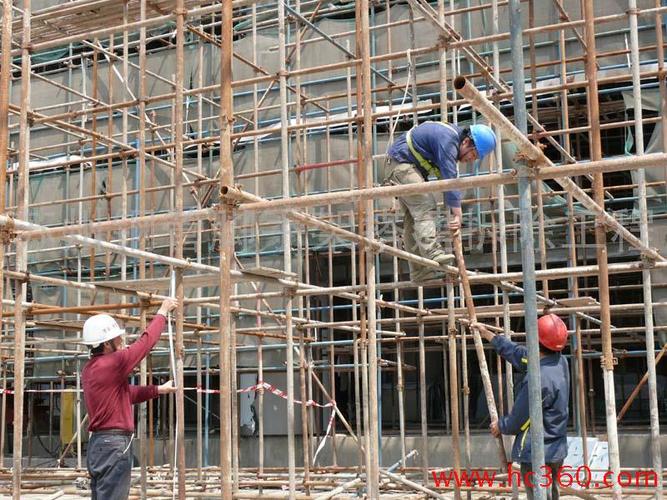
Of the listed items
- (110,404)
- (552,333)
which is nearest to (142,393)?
(110,404)

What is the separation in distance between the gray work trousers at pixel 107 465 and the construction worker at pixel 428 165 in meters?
2.52

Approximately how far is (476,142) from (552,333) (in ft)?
4.87

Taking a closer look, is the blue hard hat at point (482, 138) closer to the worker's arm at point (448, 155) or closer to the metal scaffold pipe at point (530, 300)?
the worker's arm at point (448, 155)

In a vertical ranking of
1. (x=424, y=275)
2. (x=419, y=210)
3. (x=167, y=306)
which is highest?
(x=419, y=210)

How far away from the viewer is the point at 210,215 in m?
5.18

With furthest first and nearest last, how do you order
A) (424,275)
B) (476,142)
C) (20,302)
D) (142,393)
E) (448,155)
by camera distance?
1. (424,275)
2. (476,142)
3. (448,155)
4. (142,393)
5. (20,302)

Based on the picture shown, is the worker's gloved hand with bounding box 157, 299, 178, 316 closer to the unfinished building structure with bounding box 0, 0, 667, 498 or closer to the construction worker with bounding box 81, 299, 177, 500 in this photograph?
the construction worker with bounding box 81, 299, 177, 500

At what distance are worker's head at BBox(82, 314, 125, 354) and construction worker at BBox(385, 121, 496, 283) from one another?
215cm

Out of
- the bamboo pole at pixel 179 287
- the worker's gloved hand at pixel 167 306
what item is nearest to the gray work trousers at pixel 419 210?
the bamboo pole at pixel 179 287

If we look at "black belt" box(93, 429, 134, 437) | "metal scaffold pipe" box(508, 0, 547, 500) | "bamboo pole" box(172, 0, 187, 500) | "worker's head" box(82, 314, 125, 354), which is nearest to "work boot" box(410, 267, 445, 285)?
"bamboo pole" box(172, 0, 187, 500)

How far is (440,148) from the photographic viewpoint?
6406 millimetres

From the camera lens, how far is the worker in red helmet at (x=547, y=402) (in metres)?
5.79

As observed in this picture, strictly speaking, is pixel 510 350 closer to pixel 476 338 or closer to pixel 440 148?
pixel 476 338

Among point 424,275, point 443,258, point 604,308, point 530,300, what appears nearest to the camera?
point 530,300
